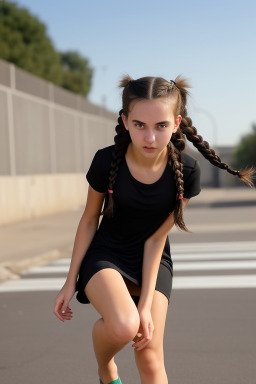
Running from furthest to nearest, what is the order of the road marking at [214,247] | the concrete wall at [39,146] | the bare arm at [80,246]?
the concrete wall at [39,146], the road marking at [214,247], the bare arm at [80,246]

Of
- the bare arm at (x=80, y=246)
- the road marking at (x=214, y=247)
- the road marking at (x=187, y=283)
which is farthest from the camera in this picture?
the road marking at (x=214, y=247)

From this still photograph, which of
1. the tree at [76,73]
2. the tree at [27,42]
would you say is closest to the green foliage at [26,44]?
the tree at [27,42]

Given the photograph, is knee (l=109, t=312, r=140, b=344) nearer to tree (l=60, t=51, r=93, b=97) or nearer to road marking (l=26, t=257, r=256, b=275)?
road marking (l=26, t=257, r=256, b=275)

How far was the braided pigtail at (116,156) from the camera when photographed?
132 inches

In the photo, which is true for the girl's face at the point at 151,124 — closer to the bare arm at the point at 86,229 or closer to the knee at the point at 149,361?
the bare arm at the point at 86,229

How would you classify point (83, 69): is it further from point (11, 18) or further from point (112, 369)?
point (112, 369)

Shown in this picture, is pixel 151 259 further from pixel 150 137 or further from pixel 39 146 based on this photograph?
pixel 39 146

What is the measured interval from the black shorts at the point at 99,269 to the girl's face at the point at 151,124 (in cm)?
52

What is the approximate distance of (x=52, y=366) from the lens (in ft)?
15.9

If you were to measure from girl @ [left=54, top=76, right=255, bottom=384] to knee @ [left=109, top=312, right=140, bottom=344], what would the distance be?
1.3 inches

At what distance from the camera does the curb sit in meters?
8.98

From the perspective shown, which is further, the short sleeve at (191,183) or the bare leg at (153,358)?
the short sleeve at (191,183)

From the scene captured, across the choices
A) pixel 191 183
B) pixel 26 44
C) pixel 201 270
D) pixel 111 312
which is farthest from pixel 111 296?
pixel 26 44

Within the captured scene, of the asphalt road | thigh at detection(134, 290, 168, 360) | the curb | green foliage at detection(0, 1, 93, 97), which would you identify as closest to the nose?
thigh at detection(134, 290, 168, 360)
